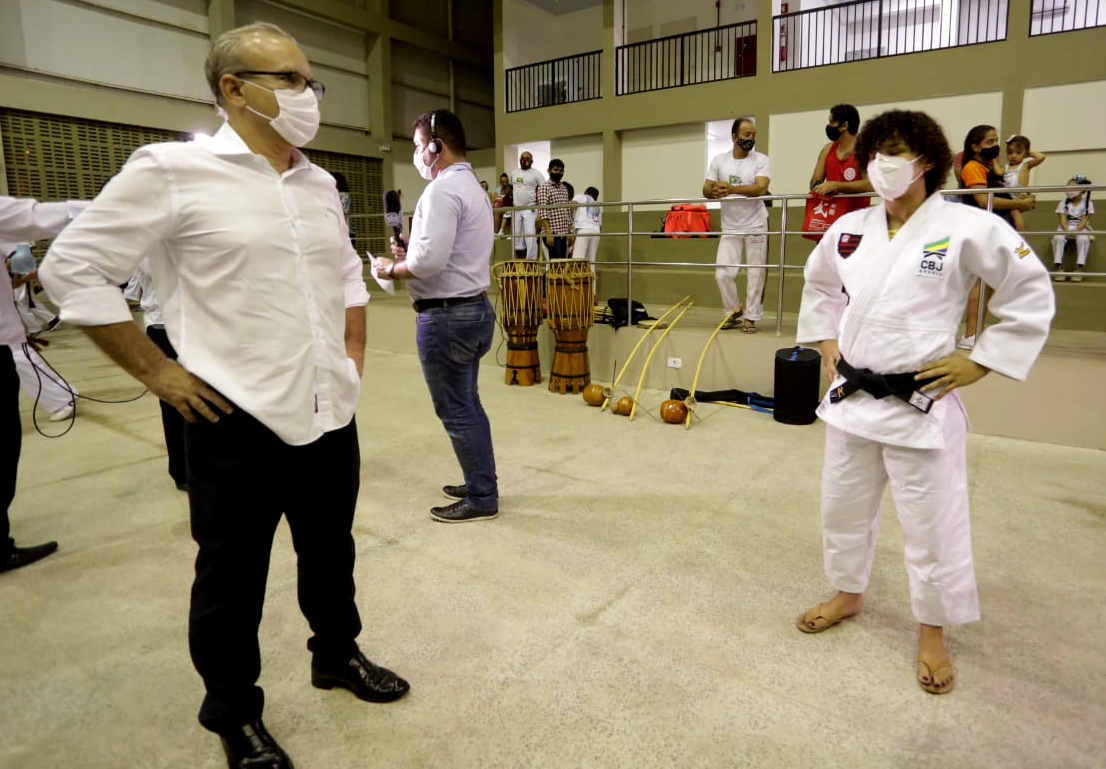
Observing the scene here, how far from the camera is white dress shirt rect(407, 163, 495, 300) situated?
9.52 feet

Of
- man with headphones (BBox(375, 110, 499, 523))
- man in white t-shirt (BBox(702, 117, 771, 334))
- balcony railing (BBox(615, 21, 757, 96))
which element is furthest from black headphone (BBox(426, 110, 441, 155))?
balcony railing (BBox(615, 21, 757, 96))

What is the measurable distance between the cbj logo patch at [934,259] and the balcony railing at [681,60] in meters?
10.8

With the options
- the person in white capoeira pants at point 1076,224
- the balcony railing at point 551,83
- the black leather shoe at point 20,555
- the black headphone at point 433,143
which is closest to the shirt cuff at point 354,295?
the black headphone at point 433,143

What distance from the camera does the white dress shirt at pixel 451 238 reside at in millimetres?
2902

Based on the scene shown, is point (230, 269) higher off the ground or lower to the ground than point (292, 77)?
lower

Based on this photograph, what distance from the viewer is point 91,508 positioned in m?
3.50

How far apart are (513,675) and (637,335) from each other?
420 cm

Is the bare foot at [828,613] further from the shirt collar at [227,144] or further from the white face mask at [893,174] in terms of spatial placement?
the shirt collar at [227,144]

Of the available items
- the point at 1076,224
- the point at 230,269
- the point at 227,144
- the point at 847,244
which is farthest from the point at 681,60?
the point at 230,269

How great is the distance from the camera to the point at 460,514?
10.8 feet

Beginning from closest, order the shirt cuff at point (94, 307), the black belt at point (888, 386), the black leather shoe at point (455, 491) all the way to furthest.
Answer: the shirt cuff at point (94, 307) < the black belt at point (888, 386) < the black leather shoe at point (455, 491)

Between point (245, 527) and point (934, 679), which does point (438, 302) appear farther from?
point (934, 679)

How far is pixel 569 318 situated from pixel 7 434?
3766 millimetres

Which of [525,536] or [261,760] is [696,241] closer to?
[525,536]
